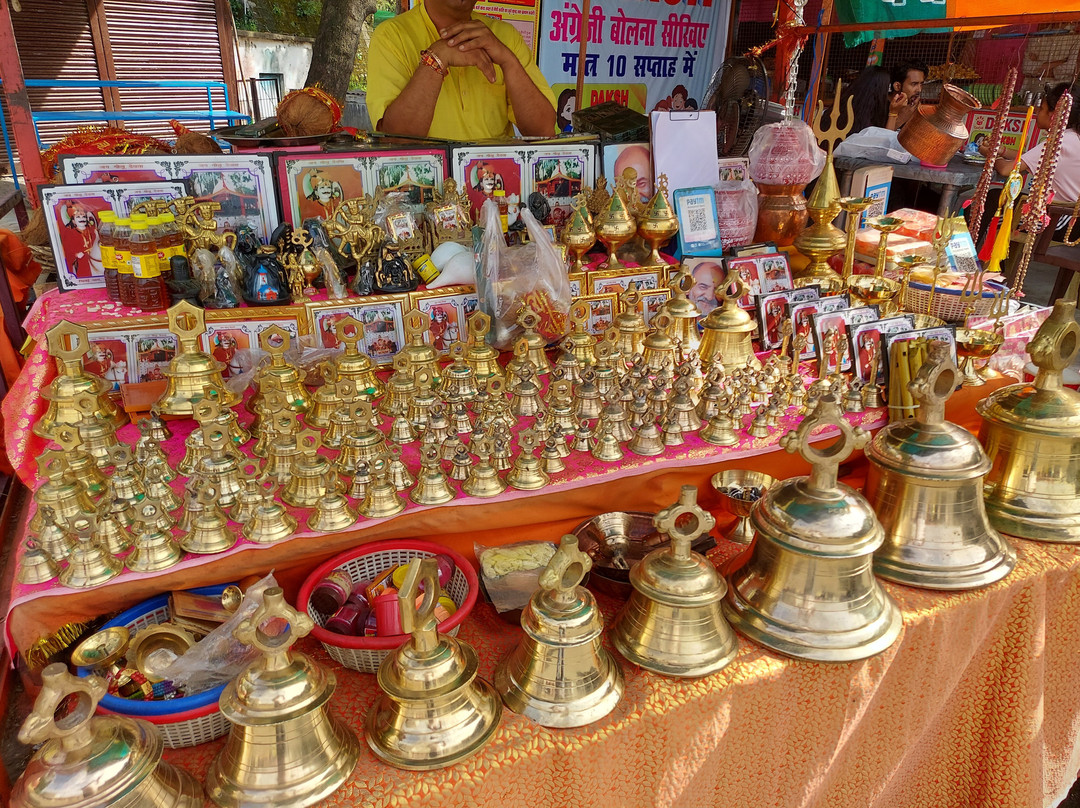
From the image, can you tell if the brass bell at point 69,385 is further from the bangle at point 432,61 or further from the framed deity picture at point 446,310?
the bangle at point 432,61

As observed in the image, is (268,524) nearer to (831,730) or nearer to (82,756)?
(82,756)

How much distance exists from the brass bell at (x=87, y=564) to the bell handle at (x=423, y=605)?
0.62 metres

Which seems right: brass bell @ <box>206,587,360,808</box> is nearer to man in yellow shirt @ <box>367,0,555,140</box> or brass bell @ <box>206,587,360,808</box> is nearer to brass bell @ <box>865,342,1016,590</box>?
brass bell @ <box>865,342,1016,590</box>

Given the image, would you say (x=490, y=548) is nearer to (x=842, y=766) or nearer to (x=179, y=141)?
(x=842, y=766)

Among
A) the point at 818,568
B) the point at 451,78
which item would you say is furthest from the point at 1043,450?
the point at 451,78

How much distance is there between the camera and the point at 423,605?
1096 mm

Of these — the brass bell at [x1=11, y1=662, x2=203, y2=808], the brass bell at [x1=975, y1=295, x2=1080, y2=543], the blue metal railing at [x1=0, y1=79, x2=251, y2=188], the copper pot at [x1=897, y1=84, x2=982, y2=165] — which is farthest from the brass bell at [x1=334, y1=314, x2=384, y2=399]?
the blue metal railing at [x1=0, y1=79, x2=251, y2=188]

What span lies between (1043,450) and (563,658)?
1333mm

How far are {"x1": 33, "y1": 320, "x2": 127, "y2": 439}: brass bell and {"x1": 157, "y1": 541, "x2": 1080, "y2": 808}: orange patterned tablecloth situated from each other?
85 centimetres

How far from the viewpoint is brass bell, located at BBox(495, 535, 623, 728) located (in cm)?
117

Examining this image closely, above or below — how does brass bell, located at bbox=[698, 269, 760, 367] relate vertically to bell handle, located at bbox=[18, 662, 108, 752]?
above

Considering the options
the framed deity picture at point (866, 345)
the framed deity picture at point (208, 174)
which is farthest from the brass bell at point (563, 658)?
the framed deity picture at point (208, 174)

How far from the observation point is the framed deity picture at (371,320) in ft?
6.54

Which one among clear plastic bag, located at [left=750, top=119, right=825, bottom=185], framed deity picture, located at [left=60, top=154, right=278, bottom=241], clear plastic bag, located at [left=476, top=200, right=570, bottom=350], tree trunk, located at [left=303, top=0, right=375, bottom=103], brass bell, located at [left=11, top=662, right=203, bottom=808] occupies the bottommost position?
brass bell, located at [left=11, top=662, right=203, bottom=808]
